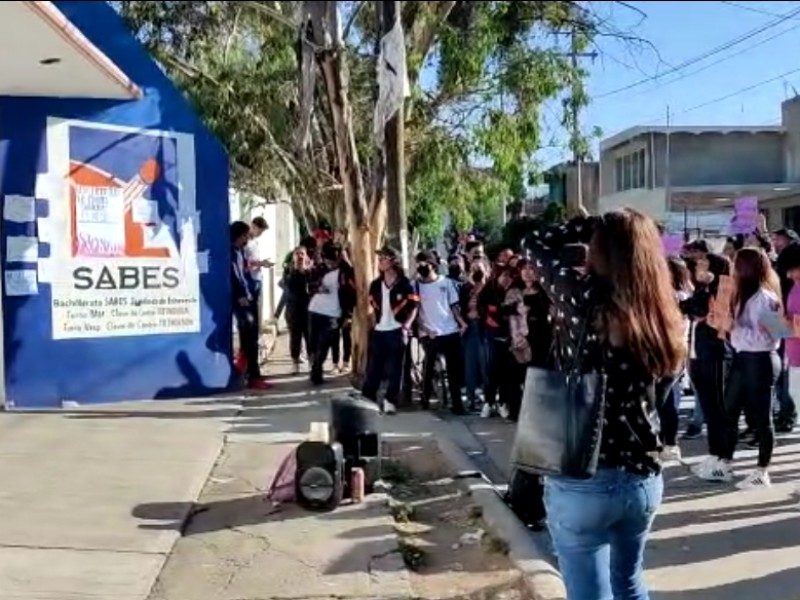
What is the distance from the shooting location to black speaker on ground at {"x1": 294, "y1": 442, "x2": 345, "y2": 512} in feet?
22.3

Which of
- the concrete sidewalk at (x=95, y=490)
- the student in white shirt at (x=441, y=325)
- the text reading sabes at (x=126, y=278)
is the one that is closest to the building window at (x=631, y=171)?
the student in white shirt at (x=441, y=325)

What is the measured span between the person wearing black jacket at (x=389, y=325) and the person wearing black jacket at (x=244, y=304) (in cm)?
163

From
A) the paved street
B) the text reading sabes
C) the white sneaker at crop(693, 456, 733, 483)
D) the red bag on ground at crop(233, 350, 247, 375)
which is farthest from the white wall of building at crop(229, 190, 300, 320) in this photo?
the white sneaker at crop(693, 456, 733, 483)

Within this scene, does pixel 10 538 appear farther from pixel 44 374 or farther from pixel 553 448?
pixel 44 374

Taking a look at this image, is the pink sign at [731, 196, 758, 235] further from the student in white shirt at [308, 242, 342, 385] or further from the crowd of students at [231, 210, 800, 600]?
the student in white shirt at [308, 242, 342, 385]

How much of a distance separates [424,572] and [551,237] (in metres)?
2.93

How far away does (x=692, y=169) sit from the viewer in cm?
2425

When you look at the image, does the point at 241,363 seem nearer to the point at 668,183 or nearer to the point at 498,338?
the point at 498,338

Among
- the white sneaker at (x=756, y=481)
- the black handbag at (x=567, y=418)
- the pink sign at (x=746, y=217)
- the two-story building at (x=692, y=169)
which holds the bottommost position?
the white sneaker at (x=756, y=481)

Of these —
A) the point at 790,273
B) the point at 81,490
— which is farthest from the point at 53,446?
the point at 790,273

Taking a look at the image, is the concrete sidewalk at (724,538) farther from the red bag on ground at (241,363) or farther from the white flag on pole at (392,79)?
the red bag on ground at (241,363)

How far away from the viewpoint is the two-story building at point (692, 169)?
68.5ft

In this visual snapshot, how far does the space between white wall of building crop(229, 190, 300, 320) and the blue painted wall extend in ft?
15.4

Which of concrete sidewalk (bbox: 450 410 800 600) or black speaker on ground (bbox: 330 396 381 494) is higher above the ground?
black speaker on ground (bbox: 330 396 381 494)
